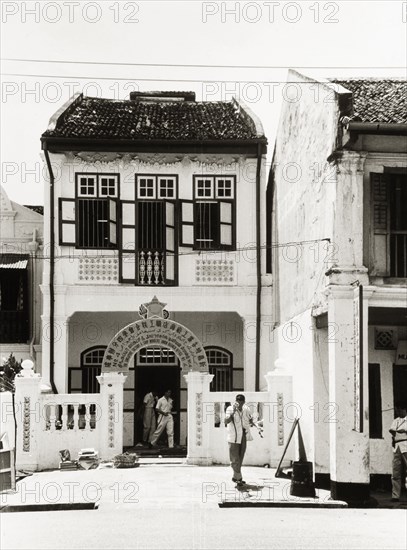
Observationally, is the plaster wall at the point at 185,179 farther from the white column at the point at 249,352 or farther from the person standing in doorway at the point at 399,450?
the person standing in doorway at the point at 399,450

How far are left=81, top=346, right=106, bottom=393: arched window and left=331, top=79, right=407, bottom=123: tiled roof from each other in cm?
857

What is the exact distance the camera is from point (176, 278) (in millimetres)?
22234

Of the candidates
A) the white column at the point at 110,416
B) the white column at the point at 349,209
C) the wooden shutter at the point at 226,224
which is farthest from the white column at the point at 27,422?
the white column at the point at 349,209

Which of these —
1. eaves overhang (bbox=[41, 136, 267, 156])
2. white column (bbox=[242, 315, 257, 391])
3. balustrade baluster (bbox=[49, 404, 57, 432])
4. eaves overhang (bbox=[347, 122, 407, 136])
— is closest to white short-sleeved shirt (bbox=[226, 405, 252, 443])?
balustrade baluster (bbox=[49, 404, 57, 432])

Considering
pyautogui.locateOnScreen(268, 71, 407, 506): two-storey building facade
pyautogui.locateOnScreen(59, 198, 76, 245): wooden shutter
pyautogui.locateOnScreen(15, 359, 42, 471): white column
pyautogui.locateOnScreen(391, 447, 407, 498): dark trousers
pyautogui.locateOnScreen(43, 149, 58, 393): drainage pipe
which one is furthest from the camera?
pyautogui.locateOnScreen(59, 198, 76, 245): wooden shutter

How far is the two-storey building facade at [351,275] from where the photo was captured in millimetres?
15609

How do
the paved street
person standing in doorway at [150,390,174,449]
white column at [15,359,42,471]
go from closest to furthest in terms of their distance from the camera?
1. the paved street
2. white column at [15,359,42,471]
3. person standing in doorway at [150,390,174,449]

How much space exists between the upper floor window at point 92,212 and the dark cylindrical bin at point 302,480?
26.3ft

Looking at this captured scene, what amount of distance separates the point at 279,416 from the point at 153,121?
7.81 metres

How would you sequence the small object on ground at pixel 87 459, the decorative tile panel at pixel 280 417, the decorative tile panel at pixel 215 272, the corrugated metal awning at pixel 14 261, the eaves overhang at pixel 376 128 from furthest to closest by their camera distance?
the corrugated metal awning at pixel 14 261, the decorative tile panel at pixel 215 272, the decorative tile panel at pixel 280 417, the small object on ground at pixel 87 459, the eaves overhang at pixel 376 128

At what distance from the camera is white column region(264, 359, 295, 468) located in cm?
1881

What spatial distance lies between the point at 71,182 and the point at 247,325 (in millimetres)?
4829

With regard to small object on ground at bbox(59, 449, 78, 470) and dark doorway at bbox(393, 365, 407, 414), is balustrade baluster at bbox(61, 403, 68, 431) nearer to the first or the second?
small object on ground at bbox(59, 449, 78, 470)

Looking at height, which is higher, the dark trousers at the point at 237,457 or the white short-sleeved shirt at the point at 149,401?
the white short-sleeved shirt at the point at 149,401
